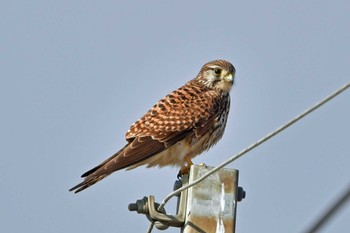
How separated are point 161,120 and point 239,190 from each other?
308 cm

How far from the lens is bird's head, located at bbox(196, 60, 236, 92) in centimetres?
825

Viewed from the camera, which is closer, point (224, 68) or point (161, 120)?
point (161, 120)

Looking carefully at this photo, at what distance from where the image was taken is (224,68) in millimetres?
8430

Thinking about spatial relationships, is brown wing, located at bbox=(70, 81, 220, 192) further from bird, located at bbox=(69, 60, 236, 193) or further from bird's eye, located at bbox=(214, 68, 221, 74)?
bird's eye, located at bbox=(214, 68, 221, 74)

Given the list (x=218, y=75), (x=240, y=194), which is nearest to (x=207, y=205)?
(x=240, y=194)

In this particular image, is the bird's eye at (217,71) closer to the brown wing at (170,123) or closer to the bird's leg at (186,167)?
the brown wing at (170,123)

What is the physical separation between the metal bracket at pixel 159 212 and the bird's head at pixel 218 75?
3.87 meters

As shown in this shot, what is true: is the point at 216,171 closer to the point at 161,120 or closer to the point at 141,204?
the point at 141,204

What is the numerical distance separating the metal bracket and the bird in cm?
186

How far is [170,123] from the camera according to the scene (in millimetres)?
7328

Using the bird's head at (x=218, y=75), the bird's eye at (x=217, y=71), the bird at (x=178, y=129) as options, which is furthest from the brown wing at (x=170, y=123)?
the bird's eye at (x=217, y=71)

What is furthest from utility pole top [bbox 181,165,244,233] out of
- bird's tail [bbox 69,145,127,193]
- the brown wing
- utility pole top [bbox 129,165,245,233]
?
the brown wing

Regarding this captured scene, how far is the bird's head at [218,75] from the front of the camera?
825 centimetres

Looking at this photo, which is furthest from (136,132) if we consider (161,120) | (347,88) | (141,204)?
(347,88)
